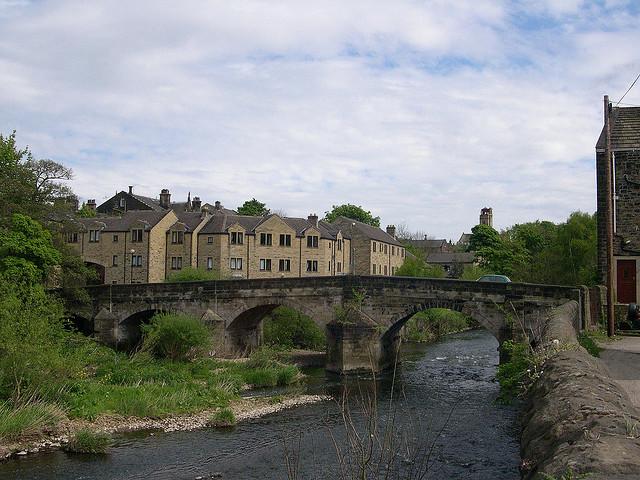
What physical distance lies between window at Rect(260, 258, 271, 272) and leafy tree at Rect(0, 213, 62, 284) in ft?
80.7

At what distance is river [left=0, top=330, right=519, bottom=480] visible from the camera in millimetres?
15430

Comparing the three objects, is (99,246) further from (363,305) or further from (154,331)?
(363,305)

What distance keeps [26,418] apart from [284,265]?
133ft

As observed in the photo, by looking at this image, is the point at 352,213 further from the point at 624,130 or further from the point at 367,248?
the point at 624,130

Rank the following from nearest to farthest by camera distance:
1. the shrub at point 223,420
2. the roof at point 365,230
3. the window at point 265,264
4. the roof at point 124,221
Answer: the shrub at point 223,420, the roof at point 124,221, the window at point 265,264, the roof at point 365,230

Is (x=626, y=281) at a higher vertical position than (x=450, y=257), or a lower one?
lower

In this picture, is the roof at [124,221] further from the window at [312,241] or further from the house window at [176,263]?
the window at [312,241]

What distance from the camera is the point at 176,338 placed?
3403 cm

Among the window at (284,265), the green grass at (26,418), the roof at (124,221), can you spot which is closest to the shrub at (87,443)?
the green grass at (26,418)

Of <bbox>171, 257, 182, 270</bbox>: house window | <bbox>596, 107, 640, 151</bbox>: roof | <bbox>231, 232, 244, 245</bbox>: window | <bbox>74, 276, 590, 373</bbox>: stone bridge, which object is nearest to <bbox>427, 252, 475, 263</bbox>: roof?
<bbox>231, 232, 244, 245</bbox>: window

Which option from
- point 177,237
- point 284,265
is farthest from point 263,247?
point 177,237

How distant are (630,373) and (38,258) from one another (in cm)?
3137

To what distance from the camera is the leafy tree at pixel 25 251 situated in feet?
112

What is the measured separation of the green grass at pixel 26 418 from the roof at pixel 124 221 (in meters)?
37.6
